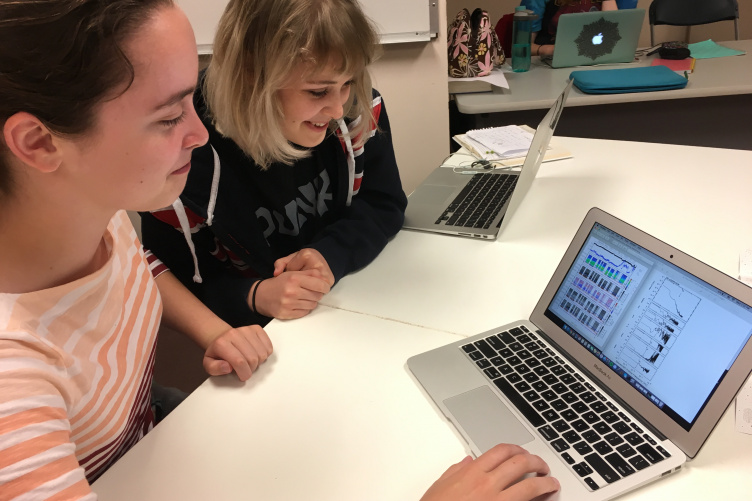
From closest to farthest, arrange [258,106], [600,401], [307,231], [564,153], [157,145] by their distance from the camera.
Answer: [157,145]
[600,401]
[258,106]
[307,231]
[564,153]

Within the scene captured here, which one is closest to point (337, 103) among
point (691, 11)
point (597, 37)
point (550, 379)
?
point (550, 379)

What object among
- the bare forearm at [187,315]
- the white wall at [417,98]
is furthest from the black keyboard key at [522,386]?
the white wall at [417,98]

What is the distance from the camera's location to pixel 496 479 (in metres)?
0.60

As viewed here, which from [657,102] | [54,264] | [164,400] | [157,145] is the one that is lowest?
[164,400]

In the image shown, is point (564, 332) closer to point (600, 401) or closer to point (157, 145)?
point (600, 401)

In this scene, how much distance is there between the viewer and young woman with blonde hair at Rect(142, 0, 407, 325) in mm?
974

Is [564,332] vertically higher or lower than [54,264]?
lower

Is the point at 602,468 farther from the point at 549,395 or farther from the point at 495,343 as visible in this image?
the point at 495,343

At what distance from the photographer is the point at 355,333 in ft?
3.01

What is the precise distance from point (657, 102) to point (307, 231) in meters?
1.85

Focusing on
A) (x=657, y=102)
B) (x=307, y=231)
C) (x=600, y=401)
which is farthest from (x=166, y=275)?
(x=657, y=102)

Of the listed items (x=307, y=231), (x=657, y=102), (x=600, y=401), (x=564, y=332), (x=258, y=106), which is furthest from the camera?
(x=657, y=102)

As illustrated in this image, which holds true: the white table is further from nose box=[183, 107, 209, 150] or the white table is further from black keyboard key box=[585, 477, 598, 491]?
black keyboard key box=[585, 477, 598, 491]

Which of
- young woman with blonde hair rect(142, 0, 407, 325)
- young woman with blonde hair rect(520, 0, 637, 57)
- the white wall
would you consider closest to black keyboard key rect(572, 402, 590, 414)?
young woman with blonde hair rect(142, 0, 407, 325)
